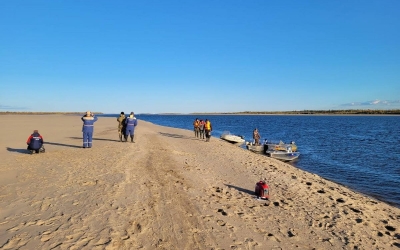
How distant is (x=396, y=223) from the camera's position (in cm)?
701

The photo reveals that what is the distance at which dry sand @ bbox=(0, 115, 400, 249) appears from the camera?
498 centimetres

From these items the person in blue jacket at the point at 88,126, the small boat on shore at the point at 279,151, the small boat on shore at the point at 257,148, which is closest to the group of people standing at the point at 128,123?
the person in blue jacket at the point at 88,126

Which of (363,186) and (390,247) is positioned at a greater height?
(390,247)

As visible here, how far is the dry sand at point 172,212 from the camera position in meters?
4.98

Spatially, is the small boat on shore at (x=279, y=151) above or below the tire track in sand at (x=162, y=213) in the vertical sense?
below

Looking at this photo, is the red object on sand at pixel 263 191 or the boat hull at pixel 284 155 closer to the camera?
the red object on sand at pixel 263 191

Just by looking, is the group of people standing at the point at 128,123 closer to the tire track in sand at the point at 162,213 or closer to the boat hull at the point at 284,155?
the tire track in sand at the point at 162,213

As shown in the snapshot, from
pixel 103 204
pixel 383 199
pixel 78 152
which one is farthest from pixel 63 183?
pixel 383 199

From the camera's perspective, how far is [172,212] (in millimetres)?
6238

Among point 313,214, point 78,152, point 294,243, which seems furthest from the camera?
point 78,152

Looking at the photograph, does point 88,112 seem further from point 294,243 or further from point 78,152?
point 294,243

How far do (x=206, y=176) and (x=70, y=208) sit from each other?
17.0 ft

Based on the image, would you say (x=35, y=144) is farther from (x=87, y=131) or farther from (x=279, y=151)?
(x=279, y=151)

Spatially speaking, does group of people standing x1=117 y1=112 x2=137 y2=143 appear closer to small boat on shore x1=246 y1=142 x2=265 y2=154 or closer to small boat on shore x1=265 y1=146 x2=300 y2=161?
small boat on shore x1=246 y1=142 x2=265 y2=154
